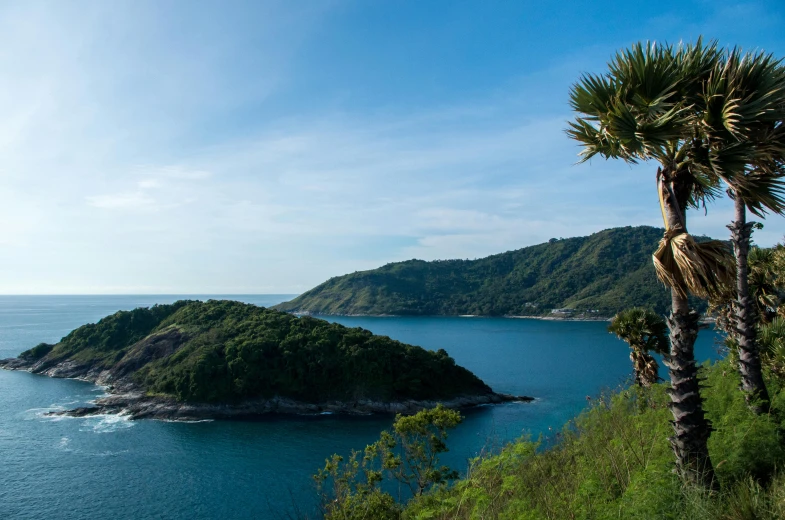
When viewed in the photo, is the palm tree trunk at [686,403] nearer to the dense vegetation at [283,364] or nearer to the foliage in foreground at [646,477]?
the foliage in foreground at [646,477]

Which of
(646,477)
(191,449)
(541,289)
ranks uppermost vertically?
A: (541,289)

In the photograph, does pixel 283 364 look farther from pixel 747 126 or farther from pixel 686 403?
pixel 747 126

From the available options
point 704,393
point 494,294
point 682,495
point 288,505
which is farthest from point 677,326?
point 494,294

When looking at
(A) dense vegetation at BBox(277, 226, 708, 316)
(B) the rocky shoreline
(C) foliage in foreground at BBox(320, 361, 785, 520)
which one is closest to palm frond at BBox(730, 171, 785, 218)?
(C) foliage in foreground at BBox(320, 361, 785, 520)

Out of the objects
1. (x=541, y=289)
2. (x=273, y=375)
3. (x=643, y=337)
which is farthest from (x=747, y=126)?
(x=541, y=289)

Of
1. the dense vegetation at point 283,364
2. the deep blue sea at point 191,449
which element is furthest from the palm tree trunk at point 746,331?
the dense vegetation at point 283,364
